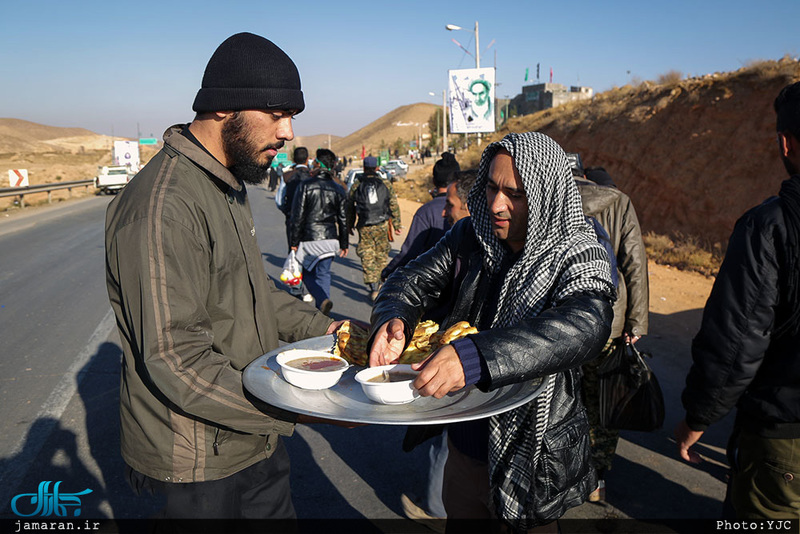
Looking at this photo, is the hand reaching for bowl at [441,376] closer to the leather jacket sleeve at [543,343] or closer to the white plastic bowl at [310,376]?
the leather jacket sleeve at [543,343]

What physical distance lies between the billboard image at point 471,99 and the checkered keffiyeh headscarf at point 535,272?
27.4 meters

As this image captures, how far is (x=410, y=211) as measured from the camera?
25.1 m

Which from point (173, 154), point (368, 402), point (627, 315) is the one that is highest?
point (173, 154)

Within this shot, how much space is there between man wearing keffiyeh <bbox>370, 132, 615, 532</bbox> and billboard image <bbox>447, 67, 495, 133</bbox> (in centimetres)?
2732

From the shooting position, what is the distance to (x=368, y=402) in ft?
6.35

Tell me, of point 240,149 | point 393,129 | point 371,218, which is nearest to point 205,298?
point 240,149

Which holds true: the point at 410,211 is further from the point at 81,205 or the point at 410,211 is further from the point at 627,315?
the point at 627,315

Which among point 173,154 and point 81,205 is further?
point 81,205

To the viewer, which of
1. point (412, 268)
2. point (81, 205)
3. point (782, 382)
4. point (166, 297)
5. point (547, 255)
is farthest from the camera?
point (81, 205)

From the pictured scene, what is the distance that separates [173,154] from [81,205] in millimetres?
28352

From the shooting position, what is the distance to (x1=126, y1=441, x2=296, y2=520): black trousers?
2.13 m

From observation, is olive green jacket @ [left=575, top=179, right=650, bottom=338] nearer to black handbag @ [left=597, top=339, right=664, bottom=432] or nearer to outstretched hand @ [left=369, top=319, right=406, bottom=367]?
black handbag @ [left=597, top=339, right=664, bottom=432]

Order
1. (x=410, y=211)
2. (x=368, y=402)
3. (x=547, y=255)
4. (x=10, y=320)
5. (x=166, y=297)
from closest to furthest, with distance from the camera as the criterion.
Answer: (x=166, y=297)
(x=368, y=402)
(x=547, y=255)
(x=10, y=320)
(x=410, y=211)

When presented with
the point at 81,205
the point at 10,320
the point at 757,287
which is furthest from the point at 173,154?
the point at 81,205
